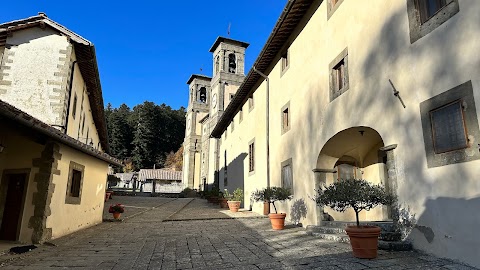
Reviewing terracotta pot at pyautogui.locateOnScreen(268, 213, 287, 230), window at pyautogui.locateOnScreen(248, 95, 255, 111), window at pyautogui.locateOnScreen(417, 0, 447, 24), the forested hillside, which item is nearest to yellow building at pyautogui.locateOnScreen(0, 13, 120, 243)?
terracotta pot at pyautogui.locateOnScreen(268, 213, 287, 230)

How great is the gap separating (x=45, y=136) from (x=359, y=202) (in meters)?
7.43

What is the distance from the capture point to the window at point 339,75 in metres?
8.48

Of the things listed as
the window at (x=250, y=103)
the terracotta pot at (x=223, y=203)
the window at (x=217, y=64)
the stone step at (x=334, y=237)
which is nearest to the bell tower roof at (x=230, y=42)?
the window at (x=217, y=64)

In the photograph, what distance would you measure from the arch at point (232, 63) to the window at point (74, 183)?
1090 inches

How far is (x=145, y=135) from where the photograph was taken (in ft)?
198

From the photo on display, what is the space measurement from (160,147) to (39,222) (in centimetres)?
5706

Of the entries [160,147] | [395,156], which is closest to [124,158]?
[160,147]

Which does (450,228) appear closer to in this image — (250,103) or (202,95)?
(250,103)

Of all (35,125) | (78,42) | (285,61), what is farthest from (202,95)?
(35,125)

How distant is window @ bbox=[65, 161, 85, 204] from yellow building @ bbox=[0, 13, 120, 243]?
1.2 inches

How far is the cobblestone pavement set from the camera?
5289 mm

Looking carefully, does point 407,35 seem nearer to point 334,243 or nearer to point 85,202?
point 334,243

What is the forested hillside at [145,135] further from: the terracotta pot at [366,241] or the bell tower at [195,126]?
the terracotta pot at [366,241]

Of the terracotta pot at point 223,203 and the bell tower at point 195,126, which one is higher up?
the bell tower at point 195,126
